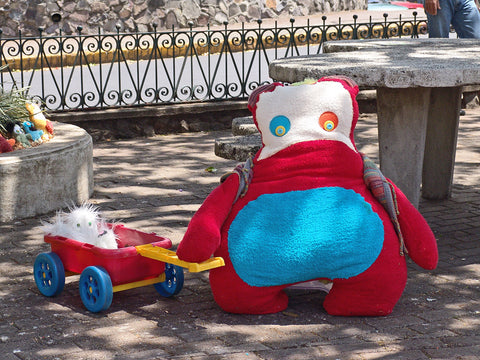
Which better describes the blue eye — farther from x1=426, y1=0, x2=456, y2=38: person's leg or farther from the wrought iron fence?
the wrought iron fence

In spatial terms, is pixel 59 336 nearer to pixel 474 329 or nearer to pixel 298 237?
pixel 298 237

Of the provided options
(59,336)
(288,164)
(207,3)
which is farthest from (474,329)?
(207,3)

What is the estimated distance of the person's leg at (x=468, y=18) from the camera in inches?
310

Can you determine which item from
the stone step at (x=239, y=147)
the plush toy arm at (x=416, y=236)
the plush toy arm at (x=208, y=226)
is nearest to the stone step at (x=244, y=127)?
the stone step at (x=239, y=147)

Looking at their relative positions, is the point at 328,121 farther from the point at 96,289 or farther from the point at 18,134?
the point at 18,134

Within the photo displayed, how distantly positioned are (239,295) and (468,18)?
15.9 feet

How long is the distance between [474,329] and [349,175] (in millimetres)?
961

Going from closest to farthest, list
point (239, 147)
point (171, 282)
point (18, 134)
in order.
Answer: point (171, 282)
point (239, 147)
point (18, 134)

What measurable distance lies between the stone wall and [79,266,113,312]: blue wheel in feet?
34.5

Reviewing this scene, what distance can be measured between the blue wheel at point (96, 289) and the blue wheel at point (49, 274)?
196 mm

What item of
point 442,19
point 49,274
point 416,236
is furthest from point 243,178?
point 442,19

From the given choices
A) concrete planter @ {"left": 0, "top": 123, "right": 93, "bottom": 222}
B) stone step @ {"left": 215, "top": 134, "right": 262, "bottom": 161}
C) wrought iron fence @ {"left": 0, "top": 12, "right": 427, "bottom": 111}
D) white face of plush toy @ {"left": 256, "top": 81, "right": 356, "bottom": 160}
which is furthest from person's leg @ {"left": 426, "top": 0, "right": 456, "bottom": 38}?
white face of plush toy @ {"left": 256, "top": 81, "right": 356, "bottom": 160}

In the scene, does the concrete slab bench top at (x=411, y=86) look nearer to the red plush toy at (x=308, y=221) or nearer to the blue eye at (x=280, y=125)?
the red plush toy at (x=308, y=221)

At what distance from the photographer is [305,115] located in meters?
4.20
